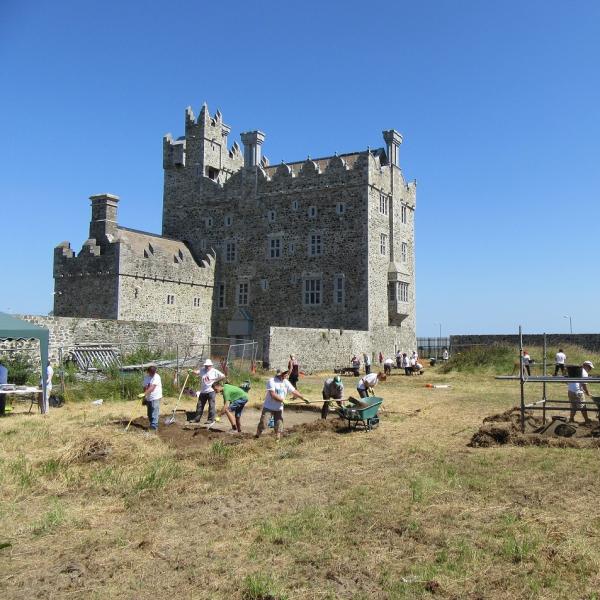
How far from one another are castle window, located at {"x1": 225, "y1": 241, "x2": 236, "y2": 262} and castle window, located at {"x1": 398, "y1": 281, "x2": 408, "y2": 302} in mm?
11694

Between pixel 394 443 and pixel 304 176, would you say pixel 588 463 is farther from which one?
pixel 304 176

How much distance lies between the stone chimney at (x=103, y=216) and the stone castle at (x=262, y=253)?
0.22 ft

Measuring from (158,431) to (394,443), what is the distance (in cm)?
528

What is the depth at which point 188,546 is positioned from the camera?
759cm

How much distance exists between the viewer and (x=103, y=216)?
3975 centimetres

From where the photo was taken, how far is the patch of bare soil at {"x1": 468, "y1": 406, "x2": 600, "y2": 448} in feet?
42.6

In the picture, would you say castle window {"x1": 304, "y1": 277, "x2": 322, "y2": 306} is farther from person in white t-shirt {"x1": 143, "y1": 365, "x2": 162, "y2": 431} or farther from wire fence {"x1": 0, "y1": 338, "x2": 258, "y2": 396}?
person in white t-shirt {"x1": 143, "y1": 365, "x2": 162, "y2": 431}

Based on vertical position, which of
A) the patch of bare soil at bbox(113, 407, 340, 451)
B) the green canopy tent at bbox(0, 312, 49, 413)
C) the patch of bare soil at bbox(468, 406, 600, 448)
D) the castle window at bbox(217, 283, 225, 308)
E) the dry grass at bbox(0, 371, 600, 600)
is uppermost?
the castle window at bbox(217, 283, 225, 308)

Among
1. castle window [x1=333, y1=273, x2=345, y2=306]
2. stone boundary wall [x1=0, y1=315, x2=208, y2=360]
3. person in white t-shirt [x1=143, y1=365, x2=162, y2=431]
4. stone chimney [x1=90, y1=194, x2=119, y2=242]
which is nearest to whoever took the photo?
person in white t-shirt [x1=143, y1=365, x2=162, y2=431]

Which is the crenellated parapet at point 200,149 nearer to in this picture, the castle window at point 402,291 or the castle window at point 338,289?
the castle window at point 338,289

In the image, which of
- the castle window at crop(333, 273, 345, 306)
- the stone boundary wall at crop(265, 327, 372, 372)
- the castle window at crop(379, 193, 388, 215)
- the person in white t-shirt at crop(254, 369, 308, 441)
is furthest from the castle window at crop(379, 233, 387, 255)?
the person in white t-shirt at crop(254, 369, 308, 441)

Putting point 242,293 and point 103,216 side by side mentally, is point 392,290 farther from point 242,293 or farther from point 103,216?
point 103,216

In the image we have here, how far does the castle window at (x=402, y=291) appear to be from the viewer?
4428cm

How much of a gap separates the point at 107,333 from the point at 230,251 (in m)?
20.3
